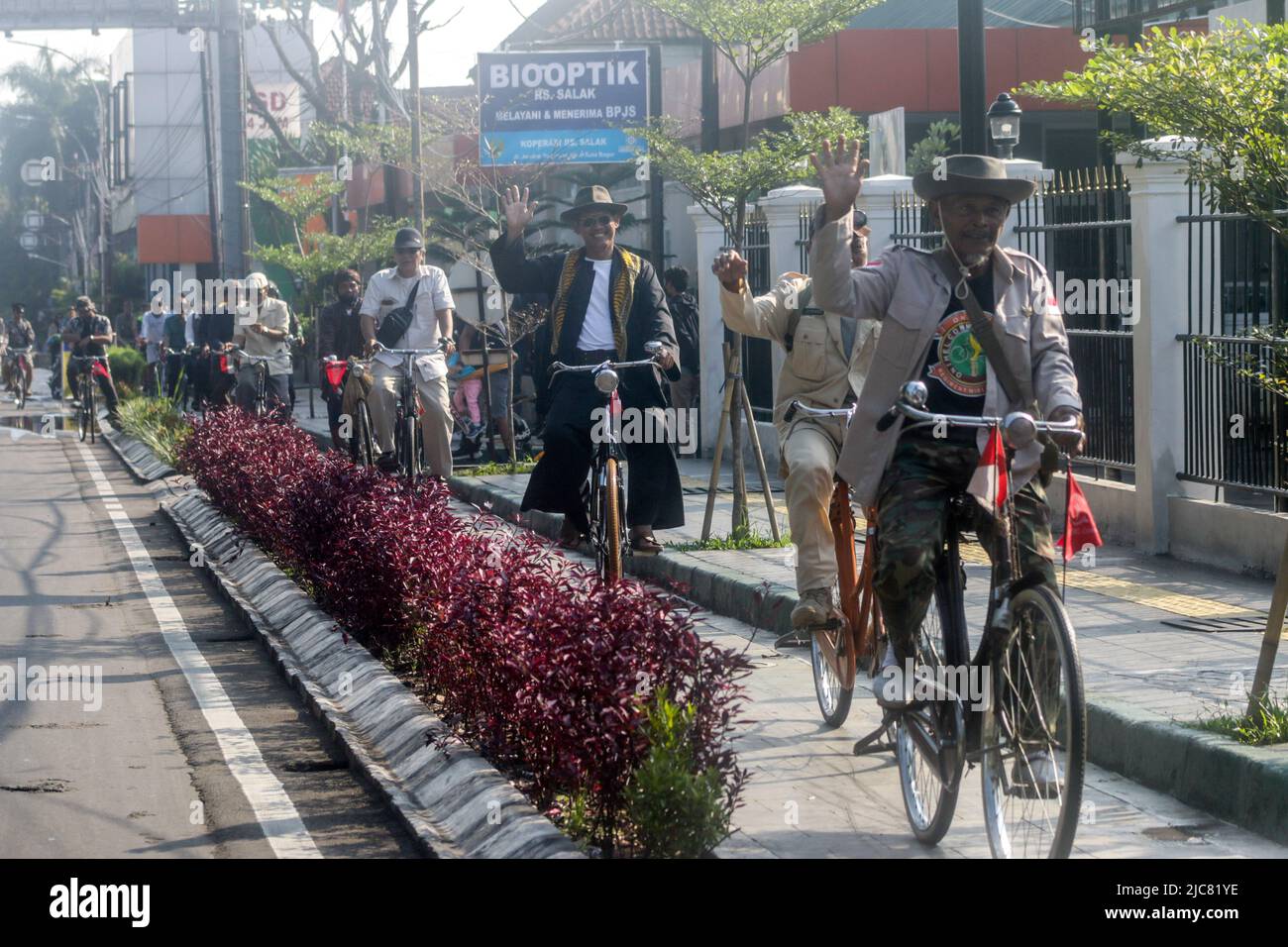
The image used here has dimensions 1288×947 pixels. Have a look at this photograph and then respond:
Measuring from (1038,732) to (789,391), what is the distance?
286 centimetres

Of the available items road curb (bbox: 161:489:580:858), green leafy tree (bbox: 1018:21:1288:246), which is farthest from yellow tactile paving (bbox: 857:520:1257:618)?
road curb (bbox: 161:489:580:858)

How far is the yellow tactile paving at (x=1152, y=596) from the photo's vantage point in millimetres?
8617

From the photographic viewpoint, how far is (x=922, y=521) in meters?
5.11

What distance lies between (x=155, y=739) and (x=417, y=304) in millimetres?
6484

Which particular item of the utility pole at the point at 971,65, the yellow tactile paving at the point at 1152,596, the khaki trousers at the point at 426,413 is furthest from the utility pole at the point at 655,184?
the yellow tactile paving at the point at 1152,596

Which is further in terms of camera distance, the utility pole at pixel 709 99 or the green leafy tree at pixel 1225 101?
the utility pole at pixel 709 99

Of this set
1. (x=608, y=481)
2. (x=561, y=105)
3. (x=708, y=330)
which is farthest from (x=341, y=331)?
(x=608, y=481)

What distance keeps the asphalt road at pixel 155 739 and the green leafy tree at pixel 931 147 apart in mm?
13349

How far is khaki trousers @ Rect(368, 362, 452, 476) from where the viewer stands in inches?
514

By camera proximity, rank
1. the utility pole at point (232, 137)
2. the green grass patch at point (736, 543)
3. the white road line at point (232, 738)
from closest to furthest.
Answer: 1. the white road line at point (232, 738)
2. the green grass patch at point (736, 543)
3. the utility pole at point (232, 137)

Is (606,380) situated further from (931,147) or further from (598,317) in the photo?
(931,147)

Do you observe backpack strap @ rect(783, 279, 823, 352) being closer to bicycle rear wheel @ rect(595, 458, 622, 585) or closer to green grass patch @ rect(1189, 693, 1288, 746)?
bicycle rear wheel @ rect(595, 458, 622, 585)

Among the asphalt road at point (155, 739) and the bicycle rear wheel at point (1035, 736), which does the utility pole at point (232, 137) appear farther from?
the bicycle rear wheel at point (1035, 736)
